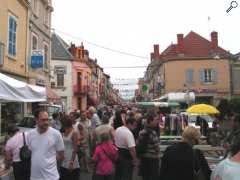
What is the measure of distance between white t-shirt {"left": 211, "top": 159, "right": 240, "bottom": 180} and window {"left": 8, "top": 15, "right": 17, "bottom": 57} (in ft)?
58.5

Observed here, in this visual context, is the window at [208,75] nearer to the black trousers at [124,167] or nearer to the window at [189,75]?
the window at [189,75]

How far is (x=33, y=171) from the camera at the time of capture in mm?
6492

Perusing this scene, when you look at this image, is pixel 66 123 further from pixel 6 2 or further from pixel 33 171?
pixel 6 2

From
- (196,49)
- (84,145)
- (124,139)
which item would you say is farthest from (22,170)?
(196,49)

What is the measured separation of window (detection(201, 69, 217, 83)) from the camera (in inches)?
2115

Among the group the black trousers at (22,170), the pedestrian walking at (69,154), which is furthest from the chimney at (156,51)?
the black trousers at (22,170)

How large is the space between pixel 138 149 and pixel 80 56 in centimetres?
5422

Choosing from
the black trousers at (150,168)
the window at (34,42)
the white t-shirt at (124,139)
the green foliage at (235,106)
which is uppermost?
the window at (34,42)

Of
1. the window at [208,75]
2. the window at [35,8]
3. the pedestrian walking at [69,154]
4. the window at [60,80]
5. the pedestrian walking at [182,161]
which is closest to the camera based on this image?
the pedestrian walking at [182,161]

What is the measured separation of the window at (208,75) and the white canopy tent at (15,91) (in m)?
43.3

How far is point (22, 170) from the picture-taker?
7367 millimetres

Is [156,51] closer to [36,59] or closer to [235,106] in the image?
[36,59]

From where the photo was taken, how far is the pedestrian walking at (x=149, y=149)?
29.7 ft

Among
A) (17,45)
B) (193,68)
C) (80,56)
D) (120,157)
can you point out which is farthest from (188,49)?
(120,157)
